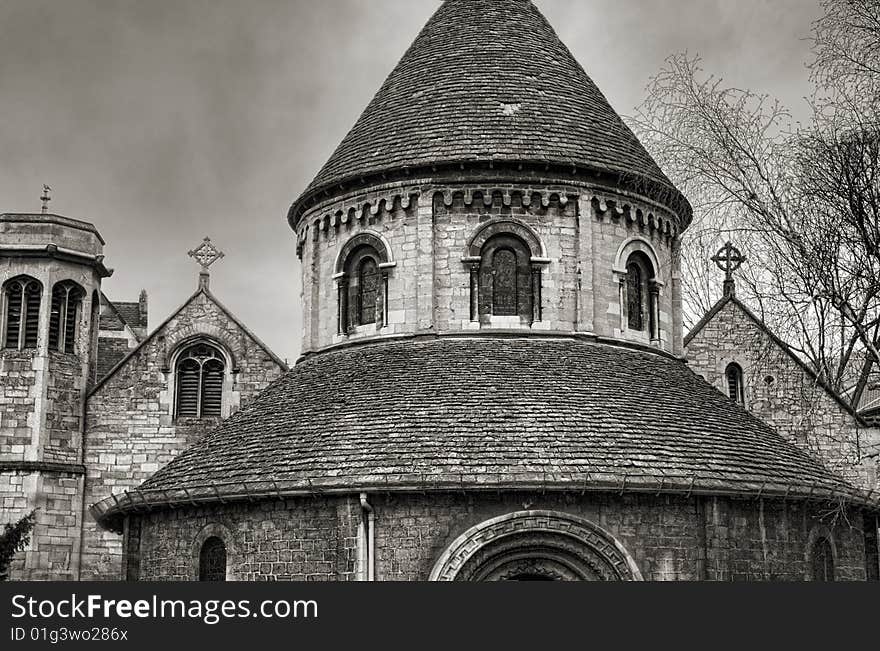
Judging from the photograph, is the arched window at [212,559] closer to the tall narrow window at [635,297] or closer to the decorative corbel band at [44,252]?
the tall narrow window at [635,297]

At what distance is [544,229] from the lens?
2500cm

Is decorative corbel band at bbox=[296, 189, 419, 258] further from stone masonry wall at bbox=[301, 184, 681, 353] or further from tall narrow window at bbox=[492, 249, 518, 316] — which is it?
tall narrow window at bbox=[492, 249, 518, 316]

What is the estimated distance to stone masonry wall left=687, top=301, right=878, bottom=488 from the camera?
101ft

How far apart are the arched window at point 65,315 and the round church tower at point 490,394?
586 cm

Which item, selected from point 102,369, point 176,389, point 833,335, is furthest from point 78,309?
point 833,335

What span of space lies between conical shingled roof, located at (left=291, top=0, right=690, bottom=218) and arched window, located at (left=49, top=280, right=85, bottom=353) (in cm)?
625

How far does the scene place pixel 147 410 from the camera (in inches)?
1233

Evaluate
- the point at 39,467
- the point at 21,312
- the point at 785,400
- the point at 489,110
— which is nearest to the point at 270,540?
the point at 489,110

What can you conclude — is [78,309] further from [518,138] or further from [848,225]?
[848,225]

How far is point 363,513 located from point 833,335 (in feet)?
24.6

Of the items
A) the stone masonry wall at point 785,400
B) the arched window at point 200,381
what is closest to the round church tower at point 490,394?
the stone masonry wall at point 785,400

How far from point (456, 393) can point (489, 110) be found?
6316mm

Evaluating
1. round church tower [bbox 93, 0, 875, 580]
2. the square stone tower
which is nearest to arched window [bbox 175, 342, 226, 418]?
the square stone tower

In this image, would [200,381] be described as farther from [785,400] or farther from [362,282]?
[785,400]
